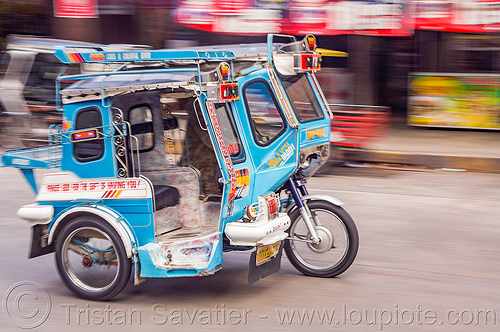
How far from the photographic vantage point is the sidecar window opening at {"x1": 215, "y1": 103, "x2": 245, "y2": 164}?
19.9 feet

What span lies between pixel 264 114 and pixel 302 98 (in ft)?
1.63

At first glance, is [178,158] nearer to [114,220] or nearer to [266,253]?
[114,220]

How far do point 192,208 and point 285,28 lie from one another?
874 centimetres

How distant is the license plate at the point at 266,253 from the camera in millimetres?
5980

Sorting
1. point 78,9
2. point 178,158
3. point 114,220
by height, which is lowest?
point 114,220

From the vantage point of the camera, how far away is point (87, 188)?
5996mm

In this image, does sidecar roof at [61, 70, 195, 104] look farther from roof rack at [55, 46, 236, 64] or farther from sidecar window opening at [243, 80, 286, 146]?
sidecar window opening at [243, 80, 286, 146]

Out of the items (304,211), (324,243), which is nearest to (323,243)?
(324,243)

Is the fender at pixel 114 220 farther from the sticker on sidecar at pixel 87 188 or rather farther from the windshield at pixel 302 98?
the windshield at pixel 302 98

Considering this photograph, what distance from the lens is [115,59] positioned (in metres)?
5.82

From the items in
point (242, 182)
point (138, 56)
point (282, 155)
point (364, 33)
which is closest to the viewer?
point (138, 56)

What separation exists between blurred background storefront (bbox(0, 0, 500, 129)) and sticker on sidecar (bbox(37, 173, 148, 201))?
29.8 ft

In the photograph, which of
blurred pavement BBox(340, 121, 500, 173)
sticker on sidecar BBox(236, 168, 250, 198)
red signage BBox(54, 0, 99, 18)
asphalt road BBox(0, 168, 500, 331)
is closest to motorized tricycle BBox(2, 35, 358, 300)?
sticker on sidecar BBox(236, 168, 250, 198)

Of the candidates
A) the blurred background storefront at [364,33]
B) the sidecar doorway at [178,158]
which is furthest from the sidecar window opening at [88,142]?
the blurred background storefront at [364,33]
